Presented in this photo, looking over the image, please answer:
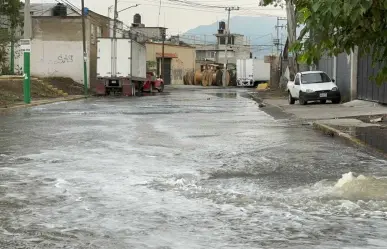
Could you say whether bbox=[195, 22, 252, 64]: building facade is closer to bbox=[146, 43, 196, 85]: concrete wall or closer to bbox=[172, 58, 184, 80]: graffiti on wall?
bbox=[146, 43, 196, 85]: concrete wall

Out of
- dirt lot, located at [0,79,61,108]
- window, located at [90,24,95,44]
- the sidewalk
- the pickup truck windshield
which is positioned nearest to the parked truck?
window, located at [90,24,95,44]

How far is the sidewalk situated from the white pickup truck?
2.39 meters

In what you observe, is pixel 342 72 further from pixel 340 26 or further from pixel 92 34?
pixel 92 34

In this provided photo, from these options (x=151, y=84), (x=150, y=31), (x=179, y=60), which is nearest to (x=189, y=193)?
(x=151, y=84)

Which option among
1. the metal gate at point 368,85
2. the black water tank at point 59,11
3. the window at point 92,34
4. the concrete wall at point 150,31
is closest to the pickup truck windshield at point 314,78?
the metal gate at point 368,85

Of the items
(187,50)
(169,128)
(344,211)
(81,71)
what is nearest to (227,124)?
(169,128)

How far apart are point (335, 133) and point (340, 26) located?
26.1ft

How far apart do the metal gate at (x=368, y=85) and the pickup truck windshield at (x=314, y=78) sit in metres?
2.03

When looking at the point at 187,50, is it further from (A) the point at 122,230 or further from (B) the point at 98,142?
(A) the point at 122,230

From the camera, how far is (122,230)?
19.0 feet

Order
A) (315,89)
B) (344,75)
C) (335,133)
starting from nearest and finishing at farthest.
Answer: (335,133)
(315,89)
(344,75)

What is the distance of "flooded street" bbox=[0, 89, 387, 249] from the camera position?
220 inches

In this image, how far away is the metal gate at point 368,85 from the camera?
906 inches

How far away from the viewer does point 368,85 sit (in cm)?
2494
